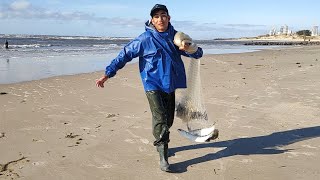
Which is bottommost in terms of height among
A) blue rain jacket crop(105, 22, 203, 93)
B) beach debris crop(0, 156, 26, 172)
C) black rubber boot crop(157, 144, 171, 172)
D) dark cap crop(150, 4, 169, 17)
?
beach debris crop(0, 156, 26, 172)

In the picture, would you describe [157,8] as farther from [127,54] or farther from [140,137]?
[140,137]

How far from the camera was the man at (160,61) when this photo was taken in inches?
164

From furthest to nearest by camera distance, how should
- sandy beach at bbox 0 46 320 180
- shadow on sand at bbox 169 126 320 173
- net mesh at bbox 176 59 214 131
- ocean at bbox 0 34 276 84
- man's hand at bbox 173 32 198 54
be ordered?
1. ocean at bbox 0 34 276 84
2. net mesh at bbox 176 59 214 131
3. shadow on sand at bbox 169 126 320 173
4. sandy beach at bbox 0 46 320 180
5. man's hand at bbox 173 32 198 54

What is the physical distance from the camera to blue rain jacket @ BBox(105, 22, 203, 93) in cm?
416

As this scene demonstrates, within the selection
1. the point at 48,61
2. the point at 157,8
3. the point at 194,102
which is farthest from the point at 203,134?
the point at 48,61

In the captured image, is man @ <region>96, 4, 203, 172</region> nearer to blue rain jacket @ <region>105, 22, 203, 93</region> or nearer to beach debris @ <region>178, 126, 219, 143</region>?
blue rain jacket @ <region>105, 22, 203, 93</region>

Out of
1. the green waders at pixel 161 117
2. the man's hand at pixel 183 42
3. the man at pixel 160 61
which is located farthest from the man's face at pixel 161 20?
the green waders at pixel 161 117

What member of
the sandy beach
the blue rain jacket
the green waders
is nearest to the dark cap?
the blue rain jacket

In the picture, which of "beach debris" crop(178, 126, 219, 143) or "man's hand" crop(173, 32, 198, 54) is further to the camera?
"beach debris" crop(178, 126, 219, 143)

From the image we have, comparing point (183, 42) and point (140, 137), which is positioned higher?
point (183, 42)

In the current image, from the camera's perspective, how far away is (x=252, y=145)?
515 centimetres

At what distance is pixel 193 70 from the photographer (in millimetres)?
4805

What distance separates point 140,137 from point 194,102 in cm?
106

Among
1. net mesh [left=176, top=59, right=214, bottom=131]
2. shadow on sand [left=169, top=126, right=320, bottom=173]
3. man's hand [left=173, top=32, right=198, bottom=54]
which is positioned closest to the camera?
man's hand [left=173, top=32, right=198, bottom=54]
